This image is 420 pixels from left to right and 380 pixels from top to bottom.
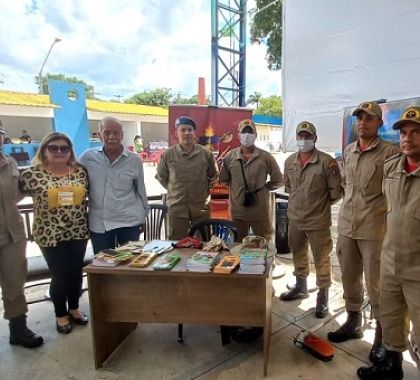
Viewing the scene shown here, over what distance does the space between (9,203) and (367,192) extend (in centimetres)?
224

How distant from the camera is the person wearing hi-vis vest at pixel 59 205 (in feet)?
7.36

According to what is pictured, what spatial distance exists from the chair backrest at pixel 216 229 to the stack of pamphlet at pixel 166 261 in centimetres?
61

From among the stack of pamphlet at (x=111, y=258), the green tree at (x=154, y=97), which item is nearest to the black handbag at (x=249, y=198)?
the stack of pamphlet at (x=111, y=258)

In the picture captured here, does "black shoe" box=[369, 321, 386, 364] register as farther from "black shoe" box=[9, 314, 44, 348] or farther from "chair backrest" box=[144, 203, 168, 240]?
"black shoe" box=[9, 314, 44, 348]

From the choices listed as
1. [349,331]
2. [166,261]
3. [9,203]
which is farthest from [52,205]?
[349,331]

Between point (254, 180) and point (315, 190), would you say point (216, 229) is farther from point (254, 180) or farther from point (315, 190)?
point (315, 190)

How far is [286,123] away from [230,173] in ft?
3.94

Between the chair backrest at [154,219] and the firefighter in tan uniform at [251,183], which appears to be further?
the chair backrest at [154,219]

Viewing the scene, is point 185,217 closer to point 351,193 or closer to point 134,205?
point 134,205

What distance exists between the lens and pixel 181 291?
2.03 m

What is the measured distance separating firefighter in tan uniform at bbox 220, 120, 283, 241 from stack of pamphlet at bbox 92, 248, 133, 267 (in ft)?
3.68

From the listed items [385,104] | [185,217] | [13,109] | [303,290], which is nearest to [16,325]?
[185,217]

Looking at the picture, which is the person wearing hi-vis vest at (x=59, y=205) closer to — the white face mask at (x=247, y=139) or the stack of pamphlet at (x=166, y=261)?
the stack of pamphlet at (x=166, y=261)

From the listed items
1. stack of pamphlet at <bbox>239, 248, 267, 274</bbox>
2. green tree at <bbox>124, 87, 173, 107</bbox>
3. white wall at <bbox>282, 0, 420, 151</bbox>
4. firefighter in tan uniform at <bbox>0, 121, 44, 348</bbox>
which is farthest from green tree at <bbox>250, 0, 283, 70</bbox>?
green tree at <bbox>124, 87, 173, 107</bbox>
